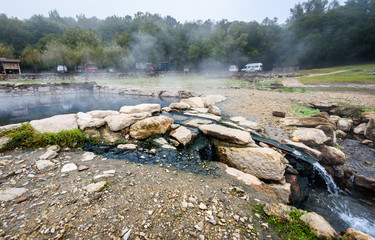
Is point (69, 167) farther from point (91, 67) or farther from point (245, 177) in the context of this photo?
point (91, 67)

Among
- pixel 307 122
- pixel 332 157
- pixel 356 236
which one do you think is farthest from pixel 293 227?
pixel 307 122

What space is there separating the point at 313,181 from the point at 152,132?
3.68m

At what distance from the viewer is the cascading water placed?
2514 mm

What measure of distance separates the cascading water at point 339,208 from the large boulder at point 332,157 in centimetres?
41

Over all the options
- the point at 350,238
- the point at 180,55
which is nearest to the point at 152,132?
the point at 350,238

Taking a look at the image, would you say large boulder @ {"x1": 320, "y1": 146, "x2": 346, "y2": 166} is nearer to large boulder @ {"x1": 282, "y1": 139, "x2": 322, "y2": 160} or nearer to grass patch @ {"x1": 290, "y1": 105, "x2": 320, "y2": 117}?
large boulder @ {"x1": 282, "y1": 139, "x2": 322, "y2": 160}

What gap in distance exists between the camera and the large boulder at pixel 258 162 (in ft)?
9.26

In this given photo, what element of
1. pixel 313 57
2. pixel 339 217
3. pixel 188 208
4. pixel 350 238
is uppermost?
pixel 313 57

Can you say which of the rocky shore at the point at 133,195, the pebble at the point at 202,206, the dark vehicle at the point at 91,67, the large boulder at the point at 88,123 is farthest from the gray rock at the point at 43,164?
the dark vehicle at the point at 91,67

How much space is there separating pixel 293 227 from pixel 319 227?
0.28 meters

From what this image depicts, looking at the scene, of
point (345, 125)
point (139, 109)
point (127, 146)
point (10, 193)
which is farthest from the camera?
point (139, 109)

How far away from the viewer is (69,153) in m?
3.14

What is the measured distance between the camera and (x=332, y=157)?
3637 millimetres

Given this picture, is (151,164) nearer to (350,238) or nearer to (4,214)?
(4,214)
